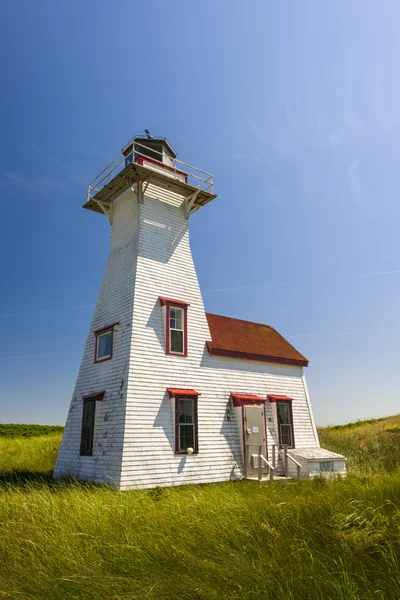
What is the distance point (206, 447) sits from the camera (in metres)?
15.1

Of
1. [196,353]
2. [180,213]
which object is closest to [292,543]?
[196,353]

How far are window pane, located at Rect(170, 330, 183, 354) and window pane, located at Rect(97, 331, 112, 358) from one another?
2332 millimetres

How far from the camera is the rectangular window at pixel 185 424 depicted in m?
14.4

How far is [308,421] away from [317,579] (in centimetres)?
1513

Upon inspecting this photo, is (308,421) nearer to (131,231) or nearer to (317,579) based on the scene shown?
(131,231)

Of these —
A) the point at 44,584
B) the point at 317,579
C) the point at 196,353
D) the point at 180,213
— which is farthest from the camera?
the point at 180,213

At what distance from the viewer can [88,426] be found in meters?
15.2

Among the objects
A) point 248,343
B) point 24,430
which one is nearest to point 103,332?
point 248,343

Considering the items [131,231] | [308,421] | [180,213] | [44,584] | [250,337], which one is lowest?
[44,584]

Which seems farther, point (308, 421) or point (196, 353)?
point (308, 421)

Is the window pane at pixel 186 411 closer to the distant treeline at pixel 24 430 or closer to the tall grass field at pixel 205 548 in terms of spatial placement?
the tall grass field at pixel 205 548

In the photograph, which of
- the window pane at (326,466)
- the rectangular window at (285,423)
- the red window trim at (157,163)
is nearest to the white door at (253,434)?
the rectangular window at (285,423)

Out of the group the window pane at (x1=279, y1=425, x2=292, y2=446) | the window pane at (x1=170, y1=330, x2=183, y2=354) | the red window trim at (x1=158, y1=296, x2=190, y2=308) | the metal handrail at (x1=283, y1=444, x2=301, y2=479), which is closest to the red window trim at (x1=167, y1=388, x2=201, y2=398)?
the window pane at (x1=170, y1=330, x2=183, y2=354)

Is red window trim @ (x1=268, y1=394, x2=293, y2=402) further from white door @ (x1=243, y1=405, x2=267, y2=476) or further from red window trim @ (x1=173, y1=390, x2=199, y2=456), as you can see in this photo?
red window trim @ (x1=173, y1=390, x2=199, y2=456)
